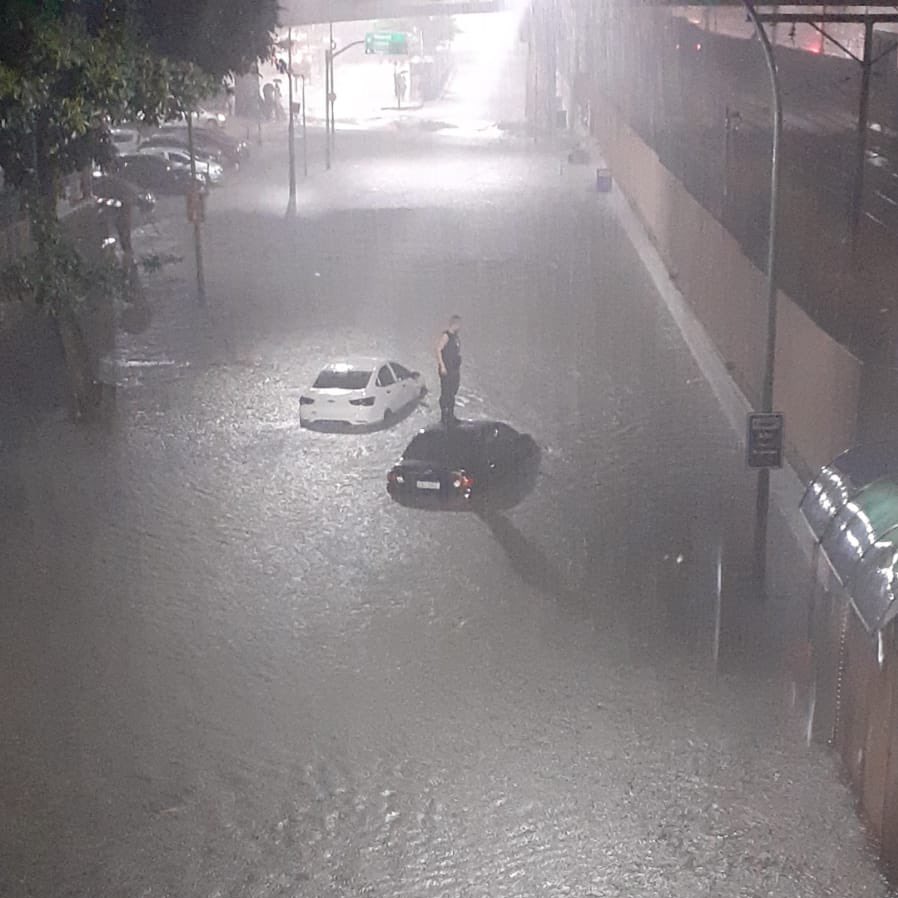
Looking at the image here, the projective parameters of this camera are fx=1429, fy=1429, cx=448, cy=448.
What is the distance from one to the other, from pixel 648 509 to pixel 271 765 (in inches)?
285

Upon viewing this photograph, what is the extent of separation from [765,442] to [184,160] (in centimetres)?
4138

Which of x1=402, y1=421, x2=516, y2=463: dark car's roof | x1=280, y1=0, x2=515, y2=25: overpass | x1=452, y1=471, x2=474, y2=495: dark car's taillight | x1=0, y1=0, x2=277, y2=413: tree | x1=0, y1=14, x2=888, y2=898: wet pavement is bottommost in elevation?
x1=0, y1=14, x2=888, y2=898: wet pavement

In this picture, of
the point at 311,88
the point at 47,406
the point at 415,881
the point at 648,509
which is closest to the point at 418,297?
the point at 47,406

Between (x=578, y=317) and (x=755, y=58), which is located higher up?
(x=755, y=58)

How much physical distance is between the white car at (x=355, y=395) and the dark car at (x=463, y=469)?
8.76ft

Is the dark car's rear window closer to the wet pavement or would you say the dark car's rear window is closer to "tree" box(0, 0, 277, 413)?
the wet pavement

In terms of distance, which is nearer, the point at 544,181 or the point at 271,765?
the point at 271,765

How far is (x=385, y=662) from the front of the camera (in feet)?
42.6

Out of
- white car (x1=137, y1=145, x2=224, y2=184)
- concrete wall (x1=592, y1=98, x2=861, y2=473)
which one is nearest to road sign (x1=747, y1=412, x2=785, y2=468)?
concrete wall (x1=592, y1=98, x2=861, y2=473)

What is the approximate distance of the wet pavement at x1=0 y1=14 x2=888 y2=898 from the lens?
9797mm

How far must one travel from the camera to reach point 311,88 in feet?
359

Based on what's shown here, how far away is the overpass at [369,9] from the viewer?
6838 cm

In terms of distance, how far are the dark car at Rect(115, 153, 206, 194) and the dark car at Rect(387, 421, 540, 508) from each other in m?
34.4

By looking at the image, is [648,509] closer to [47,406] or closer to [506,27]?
[47,406]
